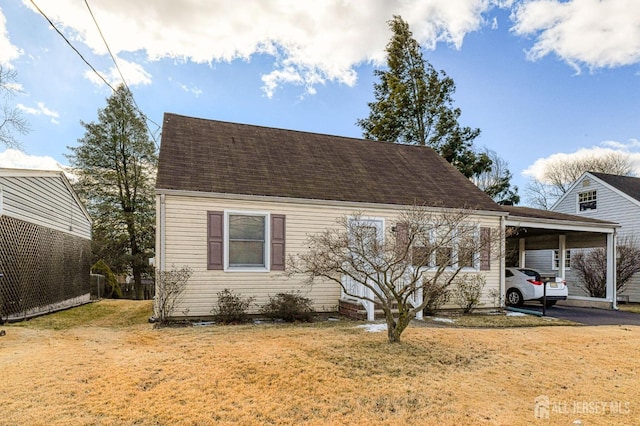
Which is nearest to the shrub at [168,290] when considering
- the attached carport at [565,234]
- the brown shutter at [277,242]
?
the brown shutter at [277,242]

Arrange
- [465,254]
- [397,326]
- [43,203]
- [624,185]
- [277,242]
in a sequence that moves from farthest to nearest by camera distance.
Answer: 1. [624,185]
2. [43,203]
3. [277,242]
4. [465,254]
5. [397,326]

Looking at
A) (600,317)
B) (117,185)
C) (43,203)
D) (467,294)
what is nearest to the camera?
(43,203)

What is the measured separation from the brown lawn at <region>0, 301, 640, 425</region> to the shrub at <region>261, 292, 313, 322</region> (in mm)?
2002

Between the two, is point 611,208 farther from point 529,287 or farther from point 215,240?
point 215,240

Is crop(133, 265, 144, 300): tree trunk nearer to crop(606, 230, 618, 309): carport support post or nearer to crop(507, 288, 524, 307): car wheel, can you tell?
Answer: crop(507, 288, 524, 307): car wheel

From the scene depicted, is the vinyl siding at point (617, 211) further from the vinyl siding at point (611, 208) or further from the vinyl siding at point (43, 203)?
the vinyl siding at point (43, 203)

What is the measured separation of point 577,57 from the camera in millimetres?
17719

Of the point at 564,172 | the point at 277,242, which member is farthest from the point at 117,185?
the point at 564,172

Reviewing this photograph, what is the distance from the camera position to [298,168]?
1152 cm

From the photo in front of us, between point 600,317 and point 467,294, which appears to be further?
point 600,317

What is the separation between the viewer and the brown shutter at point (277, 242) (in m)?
9.80

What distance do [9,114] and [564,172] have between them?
136 feet

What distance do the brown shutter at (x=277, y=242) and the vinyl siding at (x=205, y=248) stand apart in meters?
0.13

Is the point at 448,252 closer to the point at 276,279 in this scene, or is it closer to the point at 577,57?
the point at 276,279
